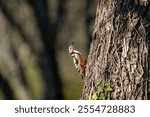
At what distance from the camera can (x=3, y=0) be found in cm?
1498

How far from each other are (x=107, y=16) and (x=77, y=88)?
1603 cm

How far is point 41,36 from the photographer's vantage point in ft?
47.6

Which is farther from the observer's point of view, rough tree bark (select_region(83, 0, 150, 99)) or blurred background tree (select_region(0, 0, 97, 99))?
blurred background tree (select_region(0, 0, 97, 99))

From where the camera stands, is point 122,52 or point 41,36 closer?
point 122,52

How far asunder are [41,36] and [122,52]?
8014 millimetres

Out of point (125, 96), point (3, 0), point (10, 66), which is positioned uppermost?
point (125, 96)

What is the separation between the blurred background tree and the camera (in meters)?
14.6

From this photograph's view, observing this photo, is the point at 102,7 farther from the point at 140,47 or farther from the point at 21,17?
the point at 21,17

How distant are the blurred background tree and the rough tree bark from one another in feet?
25.0

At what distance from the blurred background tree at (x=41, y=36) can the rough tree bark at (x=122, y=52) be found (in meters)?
7.62

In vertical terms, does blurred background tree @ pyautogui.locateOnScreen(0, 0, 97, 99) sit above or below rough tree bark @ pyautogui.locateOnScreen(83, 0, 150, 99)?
below

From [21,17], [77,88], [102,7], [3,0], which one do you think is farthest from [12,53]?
[102,7]

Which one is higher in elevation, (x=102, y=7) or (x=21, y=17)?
(x=102, y=7)

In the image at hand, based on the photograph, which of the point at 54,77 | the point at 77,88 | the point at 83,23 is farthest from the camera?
the point at 77,88
